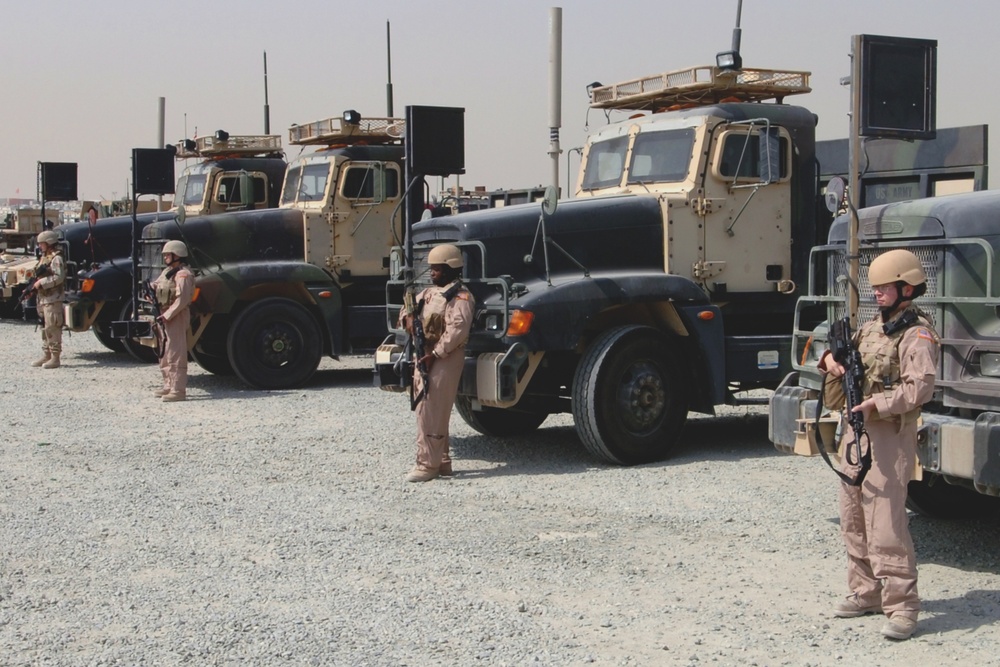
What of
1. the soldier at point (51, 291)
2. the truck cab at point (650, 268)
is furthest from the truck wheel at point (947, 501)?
the soldier at point (51, 291)

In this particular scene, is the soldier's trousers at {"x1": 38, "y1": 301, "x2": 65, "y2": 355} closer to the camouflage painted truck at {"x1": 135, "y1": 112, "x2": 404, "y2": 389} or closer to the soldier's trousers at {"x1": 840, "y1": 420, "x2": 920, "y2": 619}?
the camouflage painted truck at {"x1": 135, "y1": 112, "x2": 404, "y2": 389}

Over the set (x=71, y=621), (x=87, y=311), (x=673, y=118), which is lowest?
(x=71, y=621)

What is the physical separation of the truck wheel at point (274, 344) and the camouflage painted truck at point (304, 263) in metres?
0.01

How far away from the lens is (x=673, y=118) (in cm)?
984

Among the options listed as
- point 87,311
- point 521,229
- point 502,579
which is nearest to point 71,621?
point 502,579

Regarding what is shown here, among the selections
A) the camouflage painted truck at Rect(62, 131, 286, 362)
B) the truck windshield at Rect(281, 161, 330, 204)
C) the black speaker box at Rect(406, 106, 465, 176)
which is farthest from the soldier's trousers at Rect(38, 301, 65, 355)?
the black speaker box at Rect(406, 106, 465, 176)

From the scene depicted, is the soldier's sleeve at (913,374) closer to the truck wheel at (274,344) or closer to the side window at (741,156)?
the side window at (741,156)

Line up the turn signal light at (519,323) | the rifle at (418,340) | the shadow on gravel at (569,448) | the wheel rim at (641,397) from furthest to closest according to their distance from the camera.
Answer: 1. the shadow on gravel at (569,448)
2. the wheel rim at (641,397)
3. the turn signal light at (519,323)
4. the rifle at (418,340)

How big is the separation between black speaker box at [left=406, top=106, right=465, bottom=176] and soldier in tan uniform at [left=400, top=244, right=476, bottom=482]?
1.92 m

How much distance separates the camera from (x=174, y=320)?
12.7 m

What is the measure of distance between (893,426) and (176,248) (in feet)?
29.8

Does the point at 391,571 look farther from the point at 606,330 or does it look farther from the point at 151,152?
the point at 151,152

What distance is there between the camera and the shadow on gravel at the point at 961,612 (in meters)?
5.23

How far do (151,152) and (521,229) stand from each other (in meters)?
8.23
